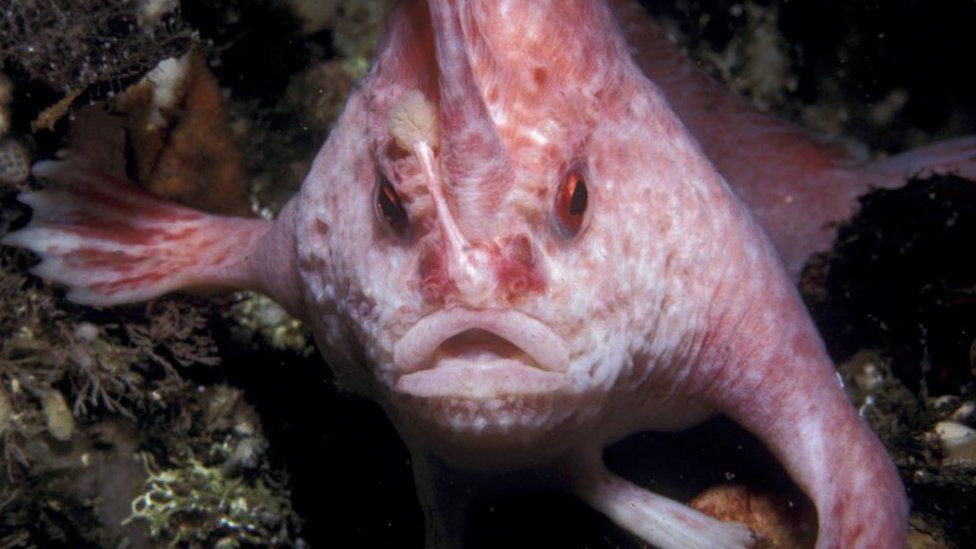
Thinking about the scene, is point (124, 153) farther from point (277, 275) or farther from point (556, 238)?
point (556, 238)

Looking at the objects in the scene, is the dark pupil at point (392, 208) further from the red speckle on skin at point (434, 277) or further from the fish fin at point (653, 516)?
the fish fin at point (653, 516)

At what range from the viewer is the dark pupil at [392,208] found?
2682 mm

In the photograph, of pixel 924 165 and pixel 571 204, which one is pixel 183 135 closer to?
pixel 571 204

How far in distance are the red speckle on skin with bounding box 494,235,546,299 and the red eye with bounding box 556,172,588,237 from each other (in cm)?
22

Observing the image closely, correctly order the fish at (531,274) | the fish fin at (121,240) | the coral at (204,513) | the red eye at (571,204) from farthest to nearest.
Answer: the coral at (204,513) < the fish fin at (121,240) < the red eye at (571,204) < the fish at (531,274)

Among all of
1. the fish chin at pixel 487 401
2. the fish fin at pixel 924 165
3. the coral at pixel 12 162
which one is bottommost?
the fish fin at pixel 924 165

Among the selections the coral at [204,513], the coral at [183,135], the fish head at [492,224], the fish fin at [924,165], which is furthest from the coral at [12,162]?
the fish fin at [924,165]

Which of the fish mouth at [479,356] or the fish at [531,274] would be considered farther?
the fish at [531,274]

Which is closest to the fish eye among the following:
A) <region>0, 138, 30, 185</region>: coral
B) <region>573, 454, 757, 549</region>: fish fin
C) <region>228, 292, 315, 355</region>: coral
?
<region>573, 454, 757, 549</region>: fish fin

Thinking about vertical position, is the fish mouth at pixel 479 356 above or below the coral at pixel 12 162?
below

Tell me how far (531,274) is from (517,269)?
57 mm

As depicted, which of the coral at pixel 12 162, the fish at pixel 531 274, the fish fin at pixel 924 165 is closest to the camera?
the fish at pixel 531 274

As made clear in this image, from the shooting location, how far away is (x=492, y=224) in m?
2.49

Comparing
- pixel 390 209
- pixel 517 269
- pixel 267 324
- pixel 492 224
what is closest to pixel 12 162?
pixel 267 324
